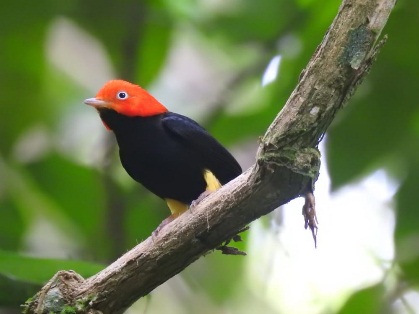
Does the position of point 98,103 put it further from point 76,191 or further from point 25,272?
point 25,272

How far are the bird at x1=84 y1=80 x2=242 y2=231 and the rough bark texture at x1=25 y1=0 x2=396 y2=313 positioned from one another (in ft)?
2.37

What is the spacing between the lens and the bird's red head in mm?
3952

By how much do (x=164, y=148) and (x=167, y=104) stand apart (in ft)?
3.15

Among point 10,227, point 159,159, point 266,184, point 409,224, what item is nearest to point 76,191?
point 10,227

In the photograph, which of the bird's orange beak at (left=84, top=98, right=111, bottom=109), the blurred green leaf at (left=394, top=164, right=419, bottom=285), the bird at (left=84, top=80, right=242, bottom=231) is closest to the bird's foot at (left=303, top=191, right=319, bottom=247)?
the bird at (left=84, top=80, right=242, bottom=231)

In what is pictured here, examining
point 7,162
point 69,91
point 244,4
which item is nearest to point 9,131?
point 7,162

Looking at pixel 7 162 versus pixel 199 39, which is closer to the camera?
pixel 7 162

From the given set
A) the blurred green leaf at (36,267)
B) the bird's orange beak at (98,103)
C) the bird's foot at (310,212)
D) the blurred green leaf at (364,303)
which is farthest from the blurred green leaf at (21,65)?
the bird's foot at (310,212)

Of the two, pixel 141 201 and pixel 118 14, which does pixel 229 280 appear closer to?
pixel 141 201

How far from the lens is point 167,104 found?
4.71 meters

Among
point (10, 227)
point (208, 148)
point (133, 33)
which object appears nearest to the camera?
point (208, 148)

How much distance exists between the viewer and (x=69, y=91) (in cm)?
484

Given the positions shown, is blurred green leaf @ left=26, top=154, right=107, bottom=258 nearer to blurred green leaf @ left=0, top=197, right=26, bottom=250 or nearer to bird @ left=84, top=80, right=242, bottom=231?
blurred green leaf @ left=0, top=197, right=26, bottom=250

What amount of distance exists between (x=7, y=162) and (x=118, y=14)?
1.08m
